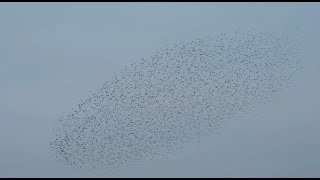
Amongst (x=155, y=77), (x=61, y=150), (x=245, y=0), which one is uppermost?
(x=245, y=0)

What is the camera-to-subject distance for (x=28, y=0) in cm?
3322

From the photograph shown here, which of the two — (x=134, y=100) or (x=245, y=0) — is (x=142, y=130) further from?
(x=245, y=0)

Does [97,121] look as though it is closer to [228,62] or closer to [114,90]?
[114,90]

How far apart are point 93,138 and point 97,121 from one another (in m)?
0.54

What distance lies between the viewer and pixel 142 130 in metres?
33.9

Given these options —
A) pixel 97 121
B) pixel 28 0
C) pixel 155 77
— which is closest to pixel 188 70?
pixel 155 77

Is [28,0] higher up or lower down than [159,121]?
higher up

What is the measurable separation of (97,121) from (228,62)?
14.2ft

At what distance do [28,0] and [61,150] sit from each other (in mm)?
4600

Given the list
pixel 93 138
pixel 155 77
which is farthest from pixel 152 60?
pixel 93 138

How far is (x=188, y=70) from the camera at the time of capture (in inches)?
1320

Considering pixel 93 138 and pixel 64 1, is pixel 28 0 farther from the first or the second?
pixel 93 138

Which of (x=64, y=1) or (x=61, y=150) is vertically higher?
(x=64, y=1)

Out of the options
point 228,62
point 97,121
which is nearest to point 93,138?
point 97,121
